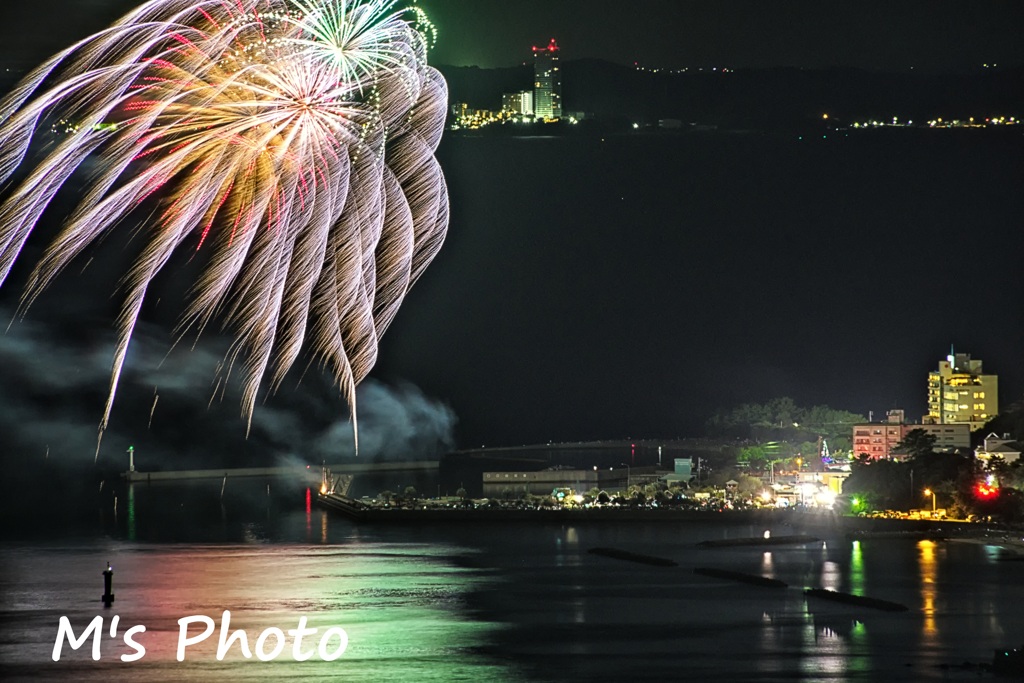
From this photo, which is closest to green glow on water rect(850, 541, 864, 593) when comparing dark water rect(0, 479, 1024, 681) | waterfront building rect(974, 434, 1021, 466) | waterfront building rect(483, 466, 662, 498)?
dark water rect(0, 479, 1024, 681)

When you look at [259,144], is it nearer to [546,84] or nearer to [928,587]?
[928,587]

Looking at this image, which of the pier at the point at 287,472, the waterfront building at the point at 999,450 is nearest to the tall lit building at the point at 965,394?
the waterfront building at the point at 999,450

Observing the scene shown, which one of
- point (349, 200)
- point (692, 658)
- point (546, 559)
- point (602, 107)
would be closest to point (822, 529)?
point (546, 559)

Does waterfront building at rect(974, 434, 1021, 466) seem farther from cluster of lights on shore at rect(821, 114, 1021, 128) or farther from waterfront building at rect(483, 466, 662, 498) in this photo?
cluster of lights on shore at rect(821, 114, 1021, 128)

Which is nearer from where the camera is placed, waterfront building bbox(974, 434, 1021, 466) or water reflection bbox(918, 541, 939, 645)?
water reflection bbox(918, 541, 939, 645)

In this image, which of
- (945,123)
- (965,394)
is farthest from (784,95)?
(965,394)
